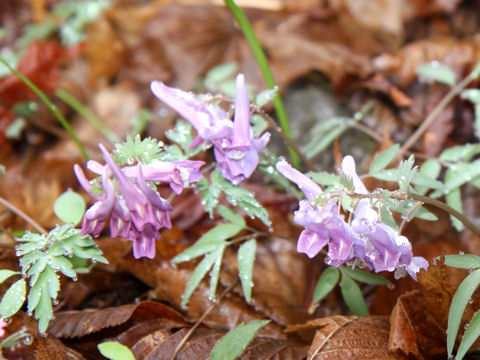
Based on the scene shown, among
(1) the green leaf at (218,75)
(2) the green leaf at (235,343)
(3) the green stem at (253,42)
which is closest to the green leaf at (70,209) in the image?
(2) the green leaf at (235,343)

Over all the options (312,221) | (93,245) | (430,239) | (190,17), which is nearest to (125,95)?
(190,17)

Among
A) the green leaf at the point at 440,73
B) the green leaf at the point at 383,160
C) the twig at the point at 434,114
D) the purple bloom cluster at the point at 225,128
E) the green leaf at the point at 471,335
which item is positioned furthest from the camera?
the green leaf at the point at 440,73

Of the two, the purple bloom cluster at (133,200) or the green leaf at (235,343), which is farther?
the green leaf at (235,343)

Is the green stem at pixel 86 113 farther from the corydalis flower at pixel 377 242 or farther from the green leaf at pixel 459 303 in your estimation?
the green leaf at pixel 459 303

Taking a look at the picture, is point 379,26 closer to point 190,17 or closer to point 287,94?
point 287,94

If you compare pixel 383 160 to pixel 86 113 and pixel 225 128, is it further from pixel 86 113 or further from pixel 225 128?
pixel 86 113

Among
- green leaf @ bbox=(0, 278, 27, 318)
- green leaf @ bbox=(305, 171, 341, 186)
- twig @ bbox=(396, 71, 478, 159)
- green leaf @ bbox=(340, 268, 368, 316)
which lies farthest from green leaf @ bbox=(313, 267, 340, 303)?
green leaf @ bbox=(0, 278, 27, 318)
